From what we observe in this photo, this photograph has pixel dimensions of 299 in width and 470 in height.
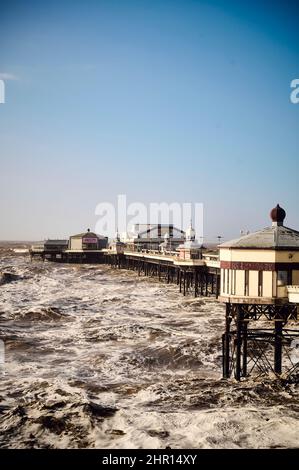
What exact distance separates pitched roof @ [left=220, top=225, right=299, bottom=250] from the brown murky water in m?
5.89

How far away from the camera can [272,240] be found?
19.9 meters

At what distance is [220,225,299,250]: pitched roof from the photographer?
19578 mm

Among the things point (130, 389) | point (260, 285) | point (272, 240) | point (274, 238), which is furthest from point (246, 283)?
point (130, 389)

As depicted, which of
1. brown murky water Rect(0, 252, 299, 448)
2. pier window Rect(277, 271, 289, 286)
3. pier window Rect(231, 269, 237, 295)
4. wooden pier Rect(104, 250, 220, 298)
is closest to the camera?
brown murky water Rect(0, 252, 299, 448)

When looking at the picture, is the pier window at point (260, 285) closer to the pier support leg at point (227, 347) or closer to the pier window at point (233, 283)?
the pier window at point (233, 283)

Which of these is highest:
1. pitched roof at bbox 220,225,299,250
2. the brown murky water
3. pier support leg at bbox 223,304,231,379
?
pitched roof at bbox 220,225,299,250

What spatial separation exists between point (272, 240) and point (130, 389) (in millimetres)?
8847

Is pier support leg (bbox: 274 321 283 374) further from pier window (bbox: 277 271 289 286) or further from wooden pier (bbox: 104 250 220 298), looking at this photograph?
wooden pier (bbox: 104 250 220 298)

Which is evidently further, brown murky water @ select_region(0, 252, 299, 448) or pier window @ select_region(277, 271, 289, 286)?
pier window @ select_region(277, 271, 289, 286)

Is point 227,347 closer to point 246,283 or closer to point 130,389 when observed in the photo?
point 246,283

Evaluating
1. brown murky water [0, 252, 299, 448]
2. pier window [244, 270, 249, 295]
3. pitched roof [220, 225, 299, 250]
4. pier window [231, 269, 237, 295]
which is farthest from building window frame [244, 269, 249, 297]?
brown murky water [0, 252, 299, 448]

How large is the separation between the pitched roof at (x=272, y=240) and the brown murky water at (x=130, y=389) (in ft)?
19.3

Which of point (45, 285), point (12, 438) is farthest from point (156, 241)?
point (12, 438)

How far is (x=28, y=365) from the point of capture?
76.5 ft
